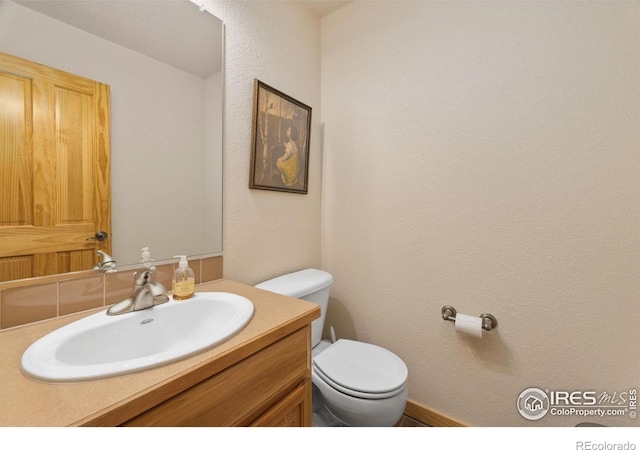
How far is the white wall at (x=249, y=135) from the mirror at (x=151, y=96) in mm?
67

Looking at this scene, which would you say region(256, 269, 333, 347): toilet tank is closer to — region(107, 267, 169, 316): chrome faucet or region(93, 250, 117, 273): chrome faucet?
region(107, 267, 169, 316): chrome faucet

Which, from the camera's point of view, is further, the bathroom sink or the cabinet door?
the cabinet door

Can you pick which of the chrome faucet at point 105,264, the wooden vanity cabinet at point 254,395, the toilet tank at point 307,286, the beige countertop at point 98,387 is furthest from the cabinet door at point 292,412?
the chrome faucet at point 105,264

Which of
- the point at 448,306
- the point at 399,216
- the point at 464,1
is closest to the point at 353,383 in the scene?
the point at 448,306

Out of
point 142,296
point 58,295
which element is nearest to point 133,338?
point 142,296

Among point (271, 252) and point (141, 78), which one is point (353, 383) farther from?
point (141, 78)

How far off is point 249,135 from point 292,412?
1.12 m

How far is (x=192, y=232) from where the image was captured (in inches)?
41.3

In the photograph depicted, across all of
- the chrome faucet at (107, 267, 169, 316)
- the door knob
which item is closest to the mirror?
the door knob

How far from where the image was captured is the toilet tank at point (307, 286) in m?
1.17

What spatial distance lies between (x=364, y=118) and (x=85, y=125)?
122 cm

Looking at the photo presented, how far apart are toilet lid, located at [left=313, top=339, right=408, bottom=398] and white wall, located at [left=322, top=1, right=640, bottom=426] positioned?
249mm

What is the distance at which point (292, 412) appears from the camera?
75 centimetres

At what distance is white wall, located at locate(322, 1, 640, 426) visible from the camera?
0.94 metres
